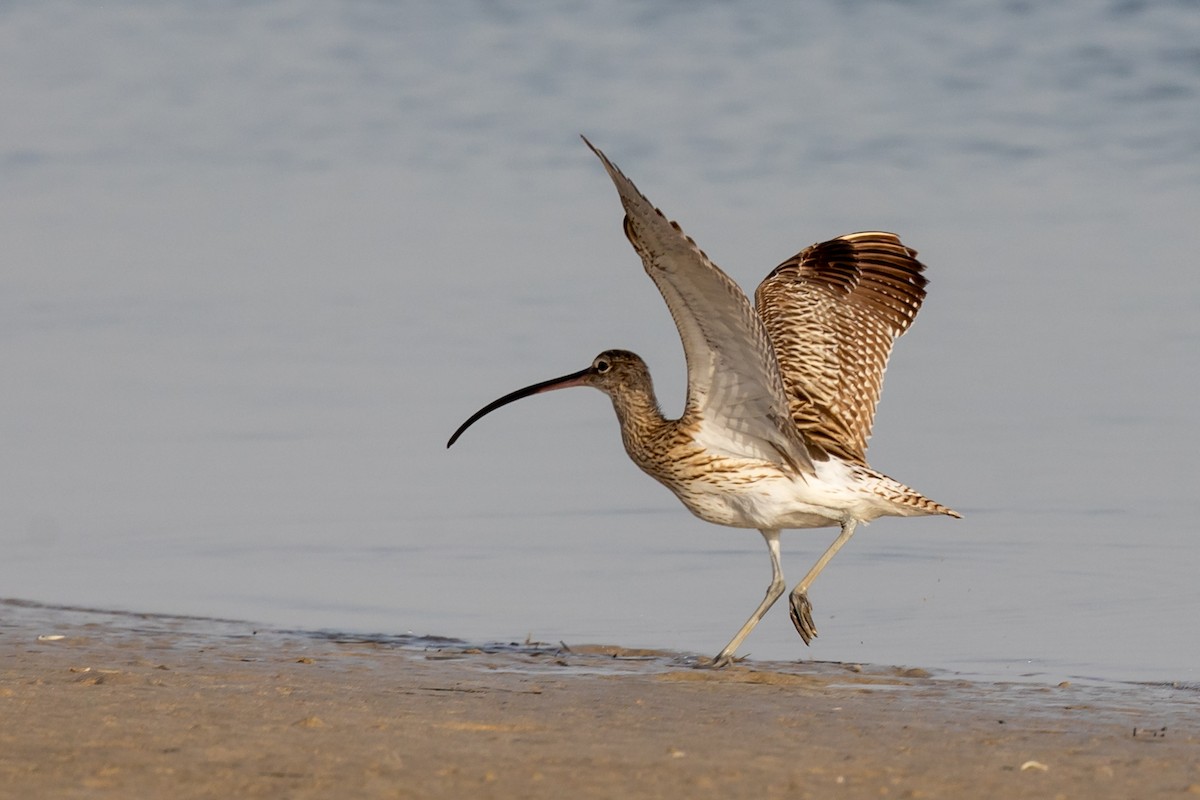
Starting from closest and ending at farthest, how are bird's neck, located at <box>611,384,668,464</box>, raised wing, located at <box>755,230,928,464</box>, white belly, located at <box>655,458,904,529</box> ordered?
white belly, located at <box>655,458,904,529</box> → bird's neck, located at <box>611,384,668,464</box> → raised wing, located at <box>755,230,928,464</box>

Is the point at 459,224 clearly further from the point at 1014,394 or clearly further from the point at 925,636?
the point at 925,636

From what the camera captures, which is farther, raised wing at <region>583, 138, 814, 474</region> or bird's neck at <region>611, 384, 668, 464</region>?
bird's neck at <region>611, 384, 668, 464</region>

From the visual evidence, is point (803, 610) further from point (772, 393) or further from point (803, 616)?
point (772, 393)

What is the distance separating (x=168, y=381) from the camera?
11586 millimetres

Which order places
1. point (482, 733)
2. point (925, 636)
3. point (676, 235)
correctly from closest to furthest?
1. point (482, 733)
2. point (676, 235)
3. point (925, 636)

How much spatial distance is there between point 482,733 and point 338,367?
20.0 ft

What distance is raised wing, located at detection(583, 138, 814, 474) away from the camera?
23.1 feet

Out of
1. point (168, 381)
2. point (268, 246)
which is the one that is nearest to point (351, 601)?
point (168, 381)

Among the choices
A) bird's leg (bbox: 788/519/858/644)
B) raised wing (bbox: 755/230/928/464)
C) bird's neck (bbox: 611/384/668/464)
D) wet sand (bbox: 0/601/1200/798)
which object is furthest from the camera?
raised wing (bbox: 755/230/928/464)

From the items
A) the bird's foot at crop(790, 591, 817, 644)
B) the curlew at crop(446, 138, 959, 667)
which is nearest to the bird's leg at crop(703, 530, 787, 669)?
the curlew at crop(446, 138, 959, 667)

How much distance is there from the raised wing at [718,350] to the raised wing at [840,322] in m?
0.44

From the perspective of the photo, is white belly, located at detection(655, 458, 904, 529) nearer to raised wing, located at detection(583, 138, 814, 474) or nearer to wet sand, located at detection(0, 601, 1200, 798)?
raised wing, located at detection(583, 138, 814, 474)

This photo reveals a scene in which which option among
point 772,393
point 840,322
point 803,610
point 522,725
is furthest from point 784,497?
point 522,725

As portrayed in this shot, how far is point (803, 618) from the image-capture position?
7789mm
